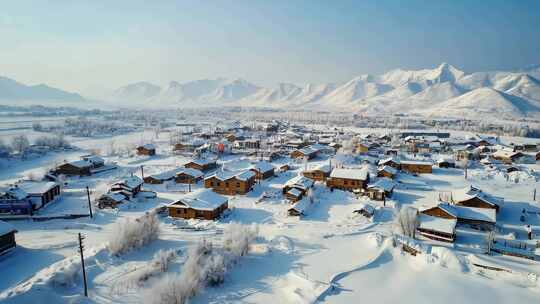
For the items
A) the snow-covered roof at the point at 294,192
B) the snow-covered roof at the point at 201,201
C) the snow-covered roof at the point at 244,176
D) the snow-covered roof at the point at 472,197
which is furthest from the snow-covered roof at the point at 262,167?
the snow-covered roof at the point at 472,197

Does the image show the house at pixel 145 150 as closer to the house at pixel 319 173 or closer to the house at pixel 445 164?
the house at pixel 319 173

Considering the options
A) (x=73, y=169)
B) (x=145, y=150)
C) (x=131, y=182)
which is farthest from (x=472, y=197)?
(x=145, y=150)

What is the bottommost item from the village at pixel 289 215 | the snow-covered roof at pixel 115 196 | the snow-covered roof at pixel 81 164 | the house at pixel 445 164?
the village at pixel 289 215

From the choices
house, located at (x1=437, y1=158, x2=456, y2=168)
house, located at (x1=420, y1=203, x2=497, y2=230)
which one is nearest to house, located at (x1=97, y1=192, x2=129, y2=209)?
house, located at (x1=420, y1=203, x2=497, y2=230)

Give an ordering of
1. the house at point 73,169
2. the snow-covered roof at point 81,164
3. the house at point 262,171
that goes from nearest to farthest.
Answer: the house at point 262,171, the house at point 73,169, the snow-covered roof at point 81,164

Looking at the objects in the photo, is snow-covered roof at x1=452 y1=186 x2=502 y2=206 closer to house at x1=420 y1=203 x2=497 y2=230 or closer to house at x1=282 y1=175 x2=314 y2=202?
house at x1=420 y1=203 x2=497 y2=230

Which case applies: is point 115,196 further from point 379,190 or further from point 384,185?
point 384,185

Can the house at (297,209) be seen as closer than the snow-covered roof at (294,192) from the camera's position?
Yes
